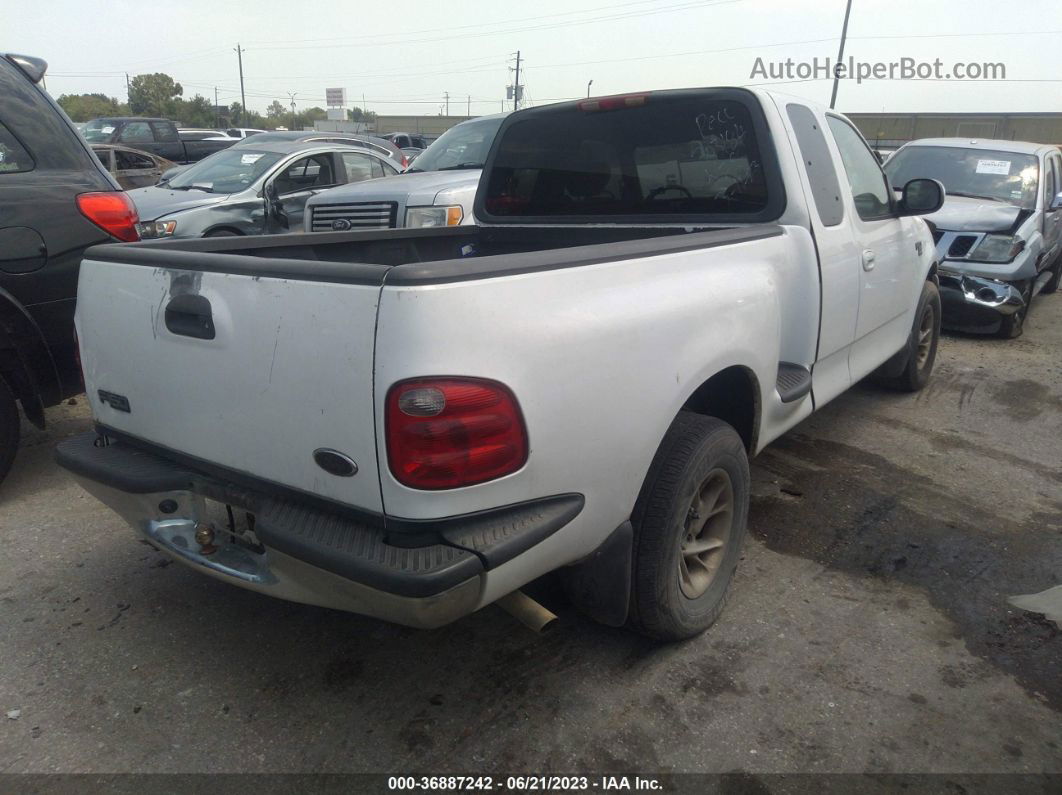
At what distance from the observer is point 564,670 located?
2.61 meters

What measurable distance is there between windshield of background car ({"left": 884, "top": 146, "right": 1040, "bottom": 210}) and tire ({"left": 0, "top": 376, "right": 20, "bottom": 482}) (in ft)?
25.5

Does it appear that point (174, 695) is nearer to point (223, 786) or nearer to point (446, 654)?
point (223, 786)

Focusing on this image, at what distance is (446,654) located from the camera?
8.87 feet

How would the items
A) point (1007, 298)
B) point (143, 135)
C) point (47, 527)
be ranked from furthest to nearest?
point (143, 135) < point (1007, 298) < point (47, 527)

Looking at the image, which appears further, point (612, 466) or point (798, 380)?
point (798, 380)

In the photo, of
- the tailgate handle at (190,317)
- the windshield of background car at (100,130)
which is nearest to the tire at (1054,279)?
the tailgate handle at (190,317)

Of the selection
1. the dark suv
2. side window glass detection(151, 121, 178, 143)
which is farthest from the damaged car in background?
side window glass detection(151, 121, 178, 143)

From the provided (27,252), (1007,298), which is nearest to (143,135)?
(27,252)

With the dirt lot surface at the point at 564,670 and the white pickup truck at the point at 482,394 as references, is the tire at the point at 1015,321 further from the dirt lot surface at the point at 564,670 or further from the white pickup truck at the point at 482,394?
the white pickup truck at the point at 482,394

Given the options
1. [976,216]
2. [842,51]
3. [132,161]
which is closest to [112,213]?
[976,216]

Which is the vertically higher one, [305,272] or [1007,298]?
[305,272]

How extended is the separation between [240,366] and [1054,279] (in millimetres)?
10589

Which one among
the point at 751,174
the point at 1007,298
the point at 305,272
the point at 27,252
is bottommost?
the point at 1007,298

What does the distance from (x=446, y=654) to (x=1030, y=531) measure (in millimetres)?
2800
